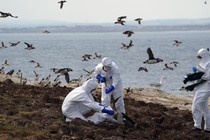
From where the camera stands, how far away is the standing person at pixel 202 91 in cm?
1711

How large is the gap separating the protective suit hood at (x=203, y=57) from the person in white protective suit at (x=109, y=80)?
2355 millimetres

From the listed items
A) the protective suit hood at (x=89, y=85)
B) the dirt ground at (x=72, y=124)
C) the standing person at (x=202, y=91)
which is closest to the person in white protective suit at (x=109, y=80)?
the dirt ground at (x=72, y=124)

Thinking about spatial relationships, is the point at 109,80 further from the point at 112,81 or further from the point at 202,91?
the point at 202,91

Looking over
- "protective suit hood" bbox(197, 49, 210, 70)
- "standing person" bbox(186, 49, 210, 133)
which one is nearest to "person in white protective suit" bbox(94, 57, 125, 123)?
"standing person" bbox(186, 49, 210, 133)

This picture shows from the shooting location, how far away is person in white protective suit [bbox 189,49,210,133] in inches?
674

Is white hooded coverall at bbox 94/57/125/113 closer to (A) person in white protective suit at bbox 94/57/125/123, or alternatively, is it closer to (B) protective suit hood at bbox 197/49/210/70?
(A) person in white protective suit at bbox 94/57/125/123

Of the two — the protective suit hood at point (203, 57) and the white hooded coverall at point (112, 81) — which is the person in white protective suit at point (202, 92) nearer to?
the protective suit hood at point (203, 57)

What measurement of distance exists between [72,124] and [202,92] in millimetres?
3624

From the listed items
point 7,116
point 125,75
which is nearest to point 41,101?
point 7,116

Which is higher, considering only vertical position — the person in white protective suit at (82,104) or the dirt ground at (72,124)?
the person in white protective suit at (82,104)

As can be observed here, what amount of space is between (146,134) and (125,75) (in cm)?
3357

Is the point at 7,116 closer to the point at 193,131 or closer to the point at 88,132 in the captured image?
the point at 88,132

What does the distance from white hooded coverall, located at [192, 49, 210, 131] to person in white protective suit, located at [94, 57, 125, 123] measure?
2133 millimetres

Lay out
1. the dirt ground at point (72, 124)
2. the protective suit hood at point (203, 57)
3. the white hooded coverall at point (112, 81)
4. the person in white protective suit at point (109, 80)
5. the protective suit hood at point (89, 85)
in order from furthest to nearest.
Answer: the white hooded coverall at point (112, 81) < the person in white protective suit at point (109, 80) < the protective suit hood at point (203, 57) < the protective suit hood at point (89, 85) < the dirt ground at point (72, 124)
